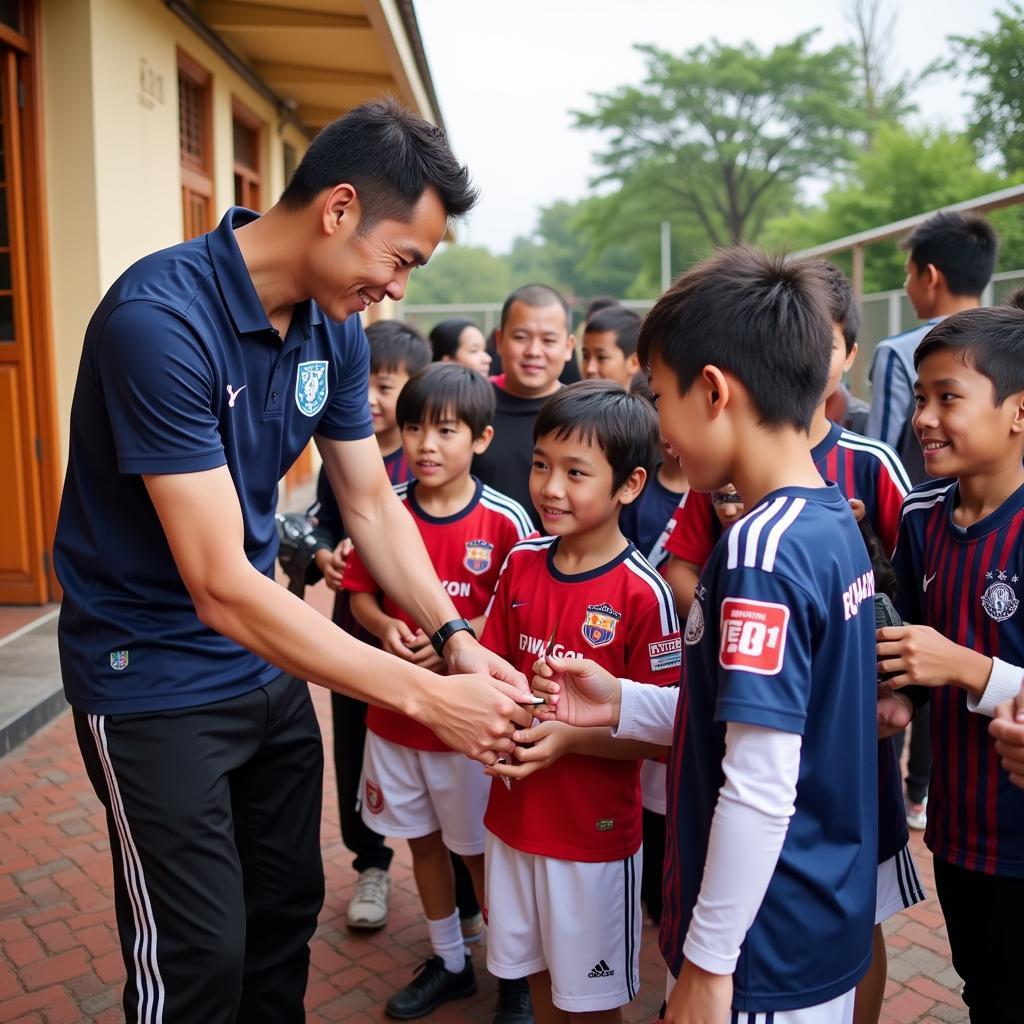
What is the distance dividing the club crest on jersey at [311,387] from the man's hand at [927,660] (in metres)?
1.28

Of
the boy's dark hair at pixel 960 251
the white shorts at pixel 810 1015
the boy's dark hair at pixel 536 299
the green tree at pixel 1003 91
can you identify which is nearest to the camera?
the white shorts at pixel 810 1015

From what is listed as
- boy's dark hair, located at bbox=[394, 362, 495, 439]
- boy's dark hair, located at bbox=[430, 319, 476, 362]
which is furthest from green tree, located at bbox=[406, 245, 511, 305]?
boy's dark hair, located at bbox=[394, 362, 495, 439]

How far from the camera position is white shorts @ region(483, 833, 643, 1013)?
2.26m

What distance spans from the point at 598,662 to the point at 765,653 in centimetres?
88

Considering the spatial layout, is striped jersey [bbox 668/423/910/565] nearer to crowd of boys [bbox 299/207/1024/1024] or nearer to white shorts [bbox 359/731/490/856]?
crowd of boys [bbox 299/207/1024/1024]

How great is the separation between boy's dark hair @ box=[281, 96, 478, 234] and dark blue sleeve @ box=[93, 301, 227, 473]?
0.44 m

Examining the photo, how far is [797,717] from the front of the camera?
1.47 meters

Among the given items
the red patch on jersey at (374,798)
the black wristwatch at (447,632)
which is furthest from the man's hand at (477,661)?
the red patch on jersey at (374,798)

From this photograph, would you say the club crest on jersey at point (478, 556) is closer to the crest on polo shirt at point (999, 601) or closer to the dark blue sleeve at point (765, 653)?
the crest on polo shirt at point (999, 601)

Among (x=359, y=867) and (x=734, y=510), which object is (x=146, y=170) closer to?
(x=359, y=867)

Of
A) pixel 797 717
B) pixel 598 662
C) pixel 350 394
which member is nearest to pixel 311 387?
pixel 350 394

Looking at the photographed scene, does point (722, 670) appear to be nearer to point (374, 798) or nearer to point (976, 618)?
point (976, 618)

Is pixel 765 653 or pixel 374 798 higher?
pixel 765 653

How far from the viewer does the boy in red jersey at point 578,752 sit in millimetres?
2266
